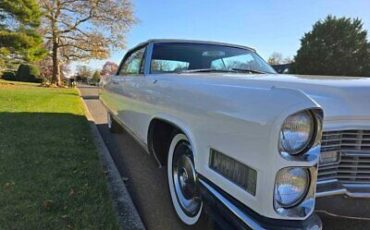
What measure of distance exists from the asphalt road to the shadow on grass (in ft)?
1.22

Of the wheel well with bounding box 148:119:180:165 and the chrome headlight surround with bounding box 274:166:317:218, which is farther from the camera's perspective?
the wheel well with bounding box 148:119:180:165

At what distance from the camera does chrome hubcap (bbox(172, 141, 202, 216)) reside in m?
2.77

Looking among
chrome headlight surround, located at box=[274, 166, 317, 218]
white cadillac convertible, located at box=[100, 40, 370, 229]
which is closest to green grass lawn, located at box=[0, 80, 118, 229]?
white cadillac convertible, located at box=[100, 40, 370, 229]

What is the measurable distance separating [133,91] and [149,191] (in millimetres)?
1210

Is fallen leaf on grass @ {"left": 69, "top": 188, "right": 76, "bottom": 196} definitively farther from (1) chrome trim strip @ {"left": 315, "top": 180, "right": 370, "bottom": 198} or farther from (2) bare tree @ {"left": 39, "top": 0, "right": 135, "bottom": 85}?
(2) bare tree @ {"left": 39, "top": 0, "right": 135, "bottom": 85}

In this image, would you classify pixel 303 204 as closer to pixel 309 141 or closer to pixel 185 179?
pixel 309 141

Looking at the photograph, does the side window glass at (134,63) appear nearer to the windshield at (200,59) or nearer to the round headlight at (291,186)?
the windshield at (200,59)

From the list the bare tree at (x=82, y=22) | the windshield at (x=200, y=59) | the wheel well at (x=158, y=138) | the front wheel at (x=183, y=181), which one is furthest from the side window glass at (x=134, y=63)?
the bare tree at (x=82, y=22)

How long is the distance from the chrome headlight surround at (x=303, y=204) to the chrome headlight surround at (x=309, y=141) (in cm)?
6

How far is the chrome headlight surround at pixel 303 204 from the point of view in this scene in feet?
5.35

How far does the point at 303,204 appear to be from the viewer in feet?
5.44

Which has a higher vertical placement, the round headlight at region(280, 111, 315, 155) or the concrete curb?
the round headlight at region(280, 111, 315, 155)

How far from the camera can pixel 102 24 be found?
29109 mm

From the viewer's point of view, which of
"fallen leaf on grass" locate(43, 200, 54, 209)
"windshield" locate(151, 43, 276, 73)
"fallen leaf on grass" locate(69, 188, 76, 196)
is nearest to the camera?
"fallen leaf on grass" locate(43, 200, 54, 209)
